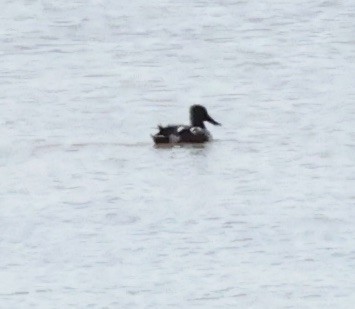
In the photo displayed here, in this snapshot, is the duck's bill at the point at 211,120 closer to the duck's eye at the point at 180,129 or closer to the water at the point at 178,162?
the water at the point at 178,162

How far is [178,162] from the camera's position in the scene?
45.0 ft

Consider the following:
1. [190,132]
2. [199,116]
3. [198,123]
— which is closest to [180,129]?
[190,132]

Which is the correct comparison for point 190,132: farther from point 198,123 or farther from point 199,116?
point 199,116

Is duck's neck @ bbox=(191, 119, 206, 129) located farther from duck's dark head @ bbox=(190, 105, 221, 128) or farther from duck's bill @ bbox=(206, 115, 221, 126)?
duck's bill @ bbox=(206, 115, 221, 126)

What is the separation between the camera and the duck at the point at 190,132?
46.7ft

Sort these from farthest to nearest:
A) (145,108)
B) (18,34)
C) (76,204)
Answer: (18,34)
(145,108)
(76,204)

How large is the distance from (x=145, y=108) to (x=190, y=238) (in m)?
4.82

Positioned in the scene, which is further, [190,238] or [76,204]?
[76,204]

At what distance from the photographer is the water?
33.7 feet

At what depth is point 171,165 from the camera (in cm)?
1358

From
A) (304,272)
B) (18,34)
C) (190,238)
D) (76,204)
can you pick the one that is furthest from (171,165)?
(18,34)

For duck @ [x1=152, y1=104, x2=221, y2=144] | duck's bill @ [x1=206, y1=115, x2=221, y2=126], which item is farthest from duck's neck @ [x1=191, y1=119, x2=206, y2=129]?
duck's bill @ [x1=206, y1=115, x2=221, y2=126]

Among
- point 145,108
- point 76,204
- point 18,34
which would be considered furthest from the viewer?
point 18,34

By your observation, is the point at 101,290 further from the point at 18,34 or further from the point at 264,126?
the point at 18,34
